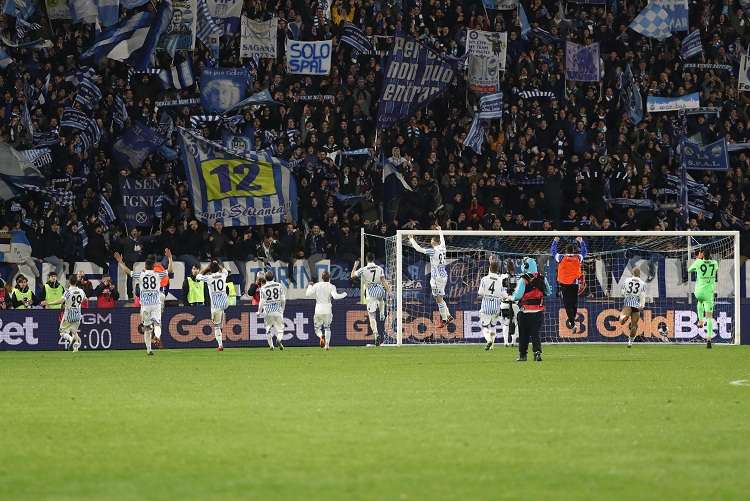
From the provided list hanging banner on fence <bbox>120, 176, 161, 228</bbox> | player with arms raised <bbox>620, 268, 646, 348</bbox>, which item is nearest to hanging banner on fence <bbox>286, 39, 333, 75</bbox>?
hanging banner on fence <bbox>120, 176, 161, 228</bbox>

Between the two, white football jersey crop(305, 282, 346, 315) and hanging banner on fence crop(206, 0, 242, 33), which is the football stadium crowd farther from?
white football jersey crop(305, 282, 346, 315)

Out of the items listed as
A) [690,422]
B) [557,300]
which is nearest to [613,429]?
[690,422]

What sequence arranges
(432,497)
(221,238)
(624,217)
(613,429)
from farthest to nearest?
1. (624,217)
2. (221,238)
3. (613,429)
4. (432,497)

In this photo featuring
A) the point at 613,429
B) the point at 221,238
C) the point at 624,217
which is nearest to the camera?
the point at 613,429

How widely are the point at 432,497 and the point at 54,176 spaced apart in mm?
27320

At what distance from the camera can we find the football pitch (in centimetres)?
986

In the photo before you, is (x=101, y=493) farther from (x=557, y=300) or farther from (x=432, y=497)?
(x=557, y=300)

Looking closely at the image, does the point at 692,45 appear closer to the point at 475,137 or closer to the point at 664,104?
the point at 664,104

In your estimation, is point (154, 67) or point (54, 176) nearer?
point (54, 176)

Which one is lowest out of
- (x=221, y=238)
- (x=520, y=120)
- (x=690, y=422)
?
(x=690, y=422)

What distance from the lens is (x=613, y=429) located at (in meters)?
13.3

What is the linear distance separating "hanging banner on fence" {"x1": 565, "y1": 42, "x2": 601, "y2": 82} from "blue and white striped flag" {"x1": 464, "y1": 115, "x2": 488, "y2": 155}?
134 inches

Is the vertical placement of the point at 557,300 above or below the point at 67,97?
below

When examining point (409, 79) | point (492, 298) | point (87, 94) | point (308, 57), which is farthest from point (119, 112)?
point (492, 298)
